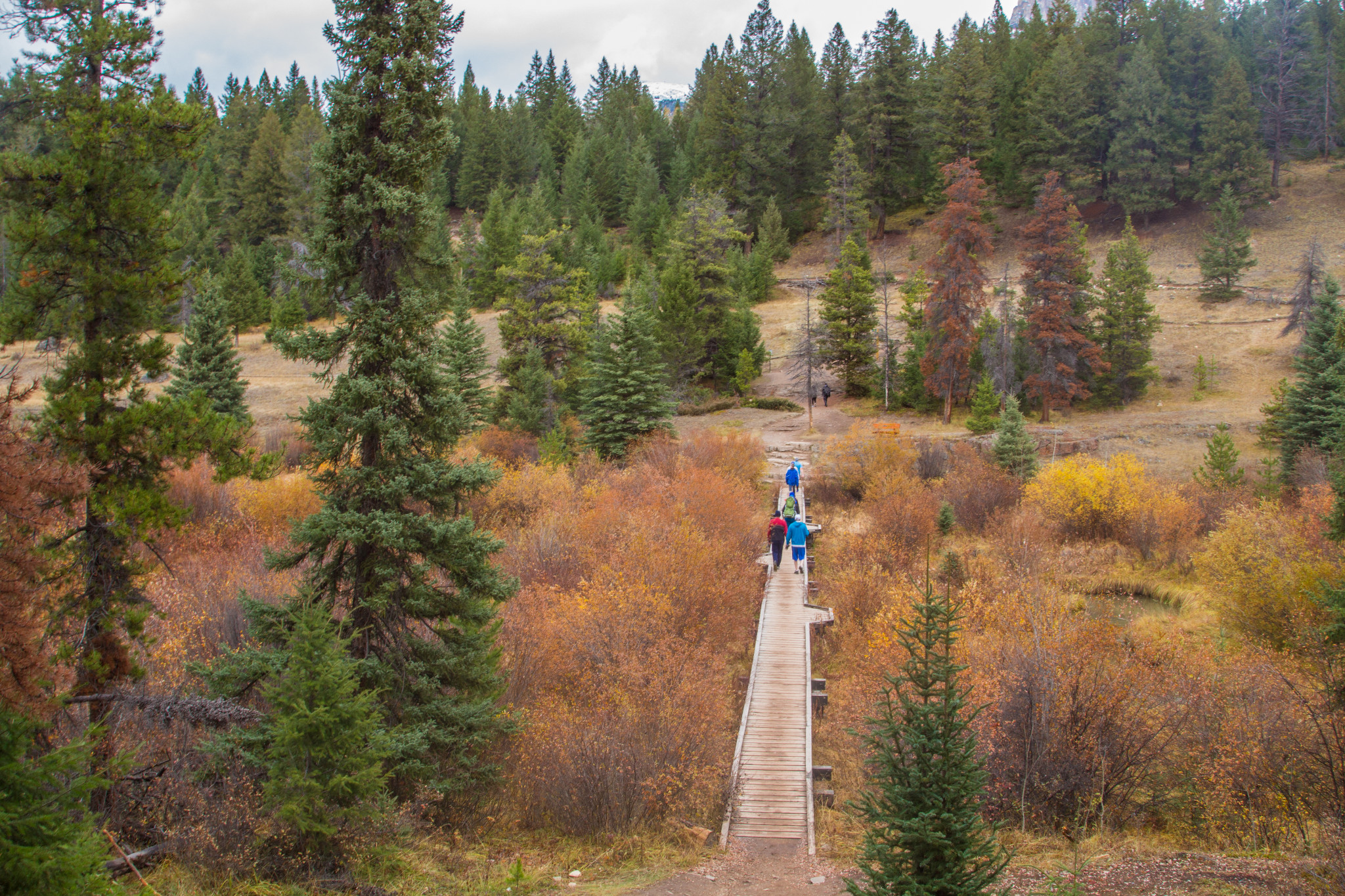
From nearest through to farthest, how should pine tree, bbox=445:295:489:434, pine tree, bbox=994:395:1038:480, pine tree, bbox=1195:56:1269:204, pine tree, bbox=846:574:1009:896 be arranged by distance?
1. pine tree, bbox=846:574:1009:896
2. pine tree, bbox=994:395:1038:480
3. pine tree, bbox=445:295:489:434
4. pine tree, bbox=1195:56:1269:204

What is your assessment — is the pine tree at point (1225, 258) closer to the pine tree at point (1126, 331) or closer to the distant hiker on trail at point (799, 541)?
the pine tree at point (1126, 331)

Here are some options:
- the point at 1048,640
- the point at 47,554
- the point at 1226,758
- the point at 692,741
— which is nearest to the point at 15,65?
the point at 47,554

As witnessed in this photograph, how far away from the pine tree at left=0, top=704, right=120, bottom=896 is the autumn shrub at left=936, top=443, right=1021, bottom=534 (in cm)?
3119

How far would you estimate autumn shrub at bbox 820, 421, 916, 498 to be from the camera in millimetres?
37000

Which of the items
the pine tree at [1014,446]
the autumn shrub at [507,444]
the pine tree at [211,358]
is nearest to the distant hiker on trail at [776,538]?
the autumn shrub at [507,444]

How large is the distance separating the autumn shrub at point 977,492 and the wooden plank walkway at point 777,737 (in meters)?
14.5

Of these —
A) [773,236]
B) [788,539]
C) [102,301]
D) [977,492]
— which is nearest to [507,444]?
[788,539]

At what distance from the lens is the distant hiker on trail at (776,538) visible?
23.8 meters

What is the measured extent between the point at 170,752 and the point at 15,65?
29.8ft

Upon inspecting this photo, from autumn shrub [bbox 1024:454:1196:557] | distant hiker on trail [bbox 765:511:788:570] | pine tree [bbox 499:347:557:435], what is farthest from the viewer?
pine tree [bbox 499:347:557:435]

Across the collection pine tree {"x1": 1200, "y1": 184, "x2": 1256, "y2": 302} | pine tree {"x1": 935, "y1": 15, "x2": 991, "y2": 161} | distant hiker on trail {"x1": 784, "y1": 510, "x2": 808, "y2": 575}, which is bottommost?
distant hiker on trail {"x1": 784, "y1": 510, "x2": 808, "y2": 575}

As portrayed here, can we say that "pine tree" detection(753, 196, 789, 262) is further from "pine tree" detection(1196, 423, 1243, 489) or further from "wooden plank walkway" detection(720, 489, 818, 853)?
"wooden plank walkway" detection(720, 489, 818, 853)

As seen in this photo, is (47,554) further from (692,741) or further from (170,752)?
(692,741)

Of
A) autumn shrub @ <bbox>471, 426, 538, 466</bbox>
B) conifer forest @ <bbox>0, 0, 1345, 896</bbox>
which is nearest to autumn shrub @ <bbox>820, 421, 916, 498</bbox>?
conifer forest @ <bbox>0, 0, 1345, 896</bbox>
